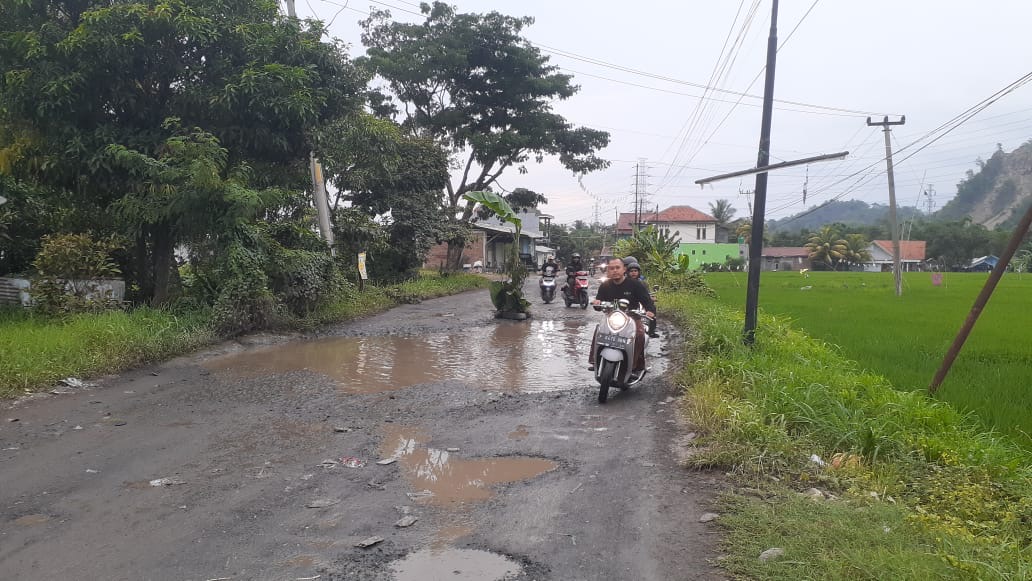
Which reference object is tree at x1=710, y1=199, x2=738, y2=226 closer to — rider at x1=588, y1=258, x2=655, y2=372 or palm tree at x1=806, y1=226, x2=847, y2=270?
palm tree at x1=806, y1=226, x2=847, y2=270

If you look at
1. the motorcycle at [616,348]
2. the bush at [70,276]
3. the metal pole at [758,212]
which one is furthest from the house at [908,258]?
the bush at [70,276]

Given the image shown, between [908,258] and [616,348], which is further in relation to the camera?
[908,258]

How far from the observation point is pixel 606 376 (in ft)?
22.4

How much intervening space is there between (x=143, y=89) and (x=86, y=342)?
193 inches

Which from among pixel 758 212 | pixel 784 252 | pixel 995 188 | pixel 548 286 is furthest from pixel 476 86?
pixel 995 188

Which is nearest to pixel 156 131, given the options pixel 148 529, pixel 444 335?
pixel 444 335

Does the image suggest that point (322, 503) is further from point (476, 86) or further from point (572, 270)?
point (476, 86)

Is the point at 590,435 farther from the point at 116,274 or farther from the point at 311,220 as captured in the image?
the point at 311,220

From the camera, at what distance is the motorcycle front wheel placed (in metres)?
6.80

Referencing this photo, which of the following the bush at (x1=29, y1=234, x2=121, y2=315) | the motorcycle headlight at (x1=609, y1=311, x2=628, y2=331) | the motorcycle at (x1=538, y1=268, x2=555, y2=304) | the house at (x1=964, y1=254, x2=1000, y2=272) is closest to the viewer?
the motorcycle headlight at (x1=609, y1=311, x2=628, y2=331)

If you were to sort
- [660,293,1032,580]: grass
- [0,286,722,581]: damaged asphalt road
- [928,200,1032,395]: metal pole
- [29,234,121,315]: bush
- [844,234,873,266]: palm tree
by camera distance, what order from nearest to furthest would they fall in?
[660,293,1032,580]: grass
[0,286,722,581]: damaged asphalt road
[928,200,1032,395]: metal pole
[29,234,121,315]: bush
[844,234,873,266]: palm tree

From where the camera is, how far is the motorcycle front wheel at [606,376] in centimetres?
680

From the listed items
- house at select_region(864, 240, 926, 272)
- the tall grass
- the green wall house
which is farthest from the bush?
house at select_region(864, 240, 926, 272)

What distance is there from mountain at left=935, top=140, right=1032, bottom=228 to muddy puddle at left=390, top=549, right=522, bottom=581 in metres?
88.7
